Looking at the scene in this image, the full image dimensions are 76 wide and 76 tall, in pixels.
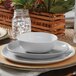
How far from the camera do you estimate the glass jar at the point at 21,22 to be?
51.3 inches

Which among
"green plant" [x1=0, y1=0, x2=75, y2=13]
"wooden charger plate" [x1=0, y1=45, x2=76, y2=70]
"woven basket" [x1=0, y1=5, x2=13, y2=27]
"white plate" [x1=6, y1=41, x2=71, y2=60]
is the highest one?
"green plant" [x1=0, y1=0, x2=75, y2=13]

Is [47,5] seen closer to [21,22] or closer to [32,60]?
[21,22]

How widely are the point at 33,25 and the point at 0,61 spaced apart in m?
0.51

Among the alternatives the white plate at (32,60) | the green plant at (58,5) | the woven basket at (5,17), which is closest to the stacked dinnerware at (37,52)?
the white plate at (32,60)

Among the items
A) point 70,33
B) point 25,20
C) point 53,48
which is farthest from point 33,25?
point 53,48

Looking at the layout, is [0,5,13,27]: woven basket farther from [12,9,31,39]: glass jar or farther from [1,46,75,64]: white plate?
[1,46,75,64]: white plate

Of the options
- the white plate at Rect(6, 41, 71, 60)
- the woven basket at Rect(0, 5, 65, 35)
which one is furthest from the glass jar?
the white plate at Rect(6, 41, 71, 60)

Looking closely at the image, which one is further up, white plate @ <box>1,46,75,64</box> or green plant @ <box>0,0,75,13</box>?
green plant @ <box>0,0,75,13</box>

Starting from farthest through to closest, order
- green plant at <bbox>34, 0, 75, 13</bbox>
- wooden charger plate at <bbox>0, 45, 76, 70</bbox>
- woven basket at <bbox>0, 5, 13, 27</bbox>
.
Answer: woven basket at <bbox>0, 5, 13, 27</bbox>, green plant at <bbox>34, 0, 75, 13</bbox>, wooden charger plate at <bbox>0, 45, 76, 70</bbox>

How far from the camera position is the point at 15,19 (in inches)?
52.1

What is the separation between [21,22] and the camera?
1.32 m

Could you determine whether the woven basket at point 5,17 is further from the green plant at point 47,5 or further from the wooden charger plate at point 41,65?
the wooden charger plate at point 41,65

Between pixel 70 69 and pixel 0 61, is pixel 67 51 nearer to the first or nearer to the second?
pixel 70 69

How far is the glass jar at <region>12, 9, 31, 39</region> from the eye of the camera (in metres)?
1.30
